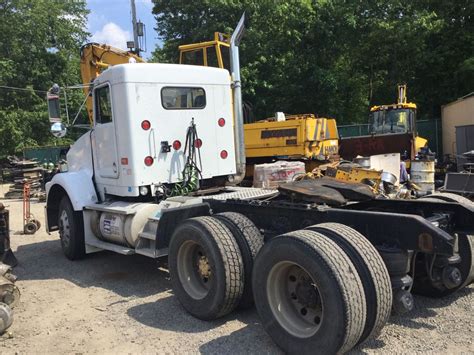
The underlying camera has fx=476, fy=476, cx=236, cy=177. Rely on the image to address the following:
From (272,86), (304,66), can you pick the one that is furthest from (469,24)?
(272,86)

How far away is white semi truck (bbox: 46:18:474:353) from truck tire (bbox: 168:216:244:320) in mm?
13

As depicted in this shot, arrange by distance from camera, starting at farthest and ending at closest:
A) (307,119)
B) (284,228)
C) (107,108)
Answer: (307,119) → (107,108) → (284,228)

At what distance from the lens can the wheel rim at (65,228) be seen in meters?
7.77

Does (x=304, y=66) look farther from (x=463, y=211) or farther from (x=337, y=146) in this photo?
(x=463, y=211)

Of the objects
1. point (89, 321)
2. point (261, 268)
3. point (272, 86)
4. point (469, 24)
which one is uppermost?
point (469, 24)

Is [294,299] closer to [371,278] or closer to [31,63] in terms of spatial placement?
[371,278]

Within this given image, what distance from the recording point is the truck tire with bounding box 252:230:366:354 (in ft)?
11.4

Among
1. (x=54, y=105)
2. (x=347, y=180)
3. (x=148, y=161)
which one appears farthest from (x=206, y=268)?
(x=347, y=180)

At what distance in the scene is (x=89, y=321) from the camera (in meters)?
5.17

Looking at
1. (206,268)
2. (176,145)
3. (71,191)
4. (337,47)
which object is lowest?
(206,268)

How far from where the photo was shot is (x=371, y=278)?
359 cm

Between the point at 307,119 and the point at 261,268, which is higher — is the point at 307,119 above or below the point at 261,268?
above

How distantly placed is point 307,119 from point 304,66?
13557 millimetres

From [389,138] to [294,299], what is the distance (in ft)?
41.7
